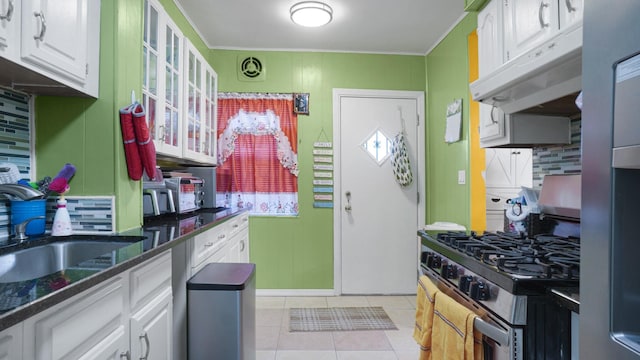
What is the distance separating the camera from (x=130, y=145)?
5.32ft

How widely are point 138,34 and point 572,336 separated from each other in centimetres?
219

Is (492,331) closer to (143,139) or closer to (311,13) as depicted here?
(143,139)

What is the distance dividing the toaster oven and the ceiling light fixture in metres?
1.51

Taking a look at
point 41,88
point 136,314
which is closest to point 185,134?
point 41,88

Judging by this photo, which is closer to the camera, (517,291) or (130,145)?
(517,291)

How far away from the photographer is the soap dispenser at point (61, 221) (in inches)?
57.0

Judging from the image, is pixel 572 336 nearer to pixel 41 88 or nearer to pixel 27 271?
pixel 27 271

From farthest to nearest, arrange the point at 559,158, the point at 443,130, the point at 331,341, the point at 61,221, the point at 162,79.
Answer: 1. the point at 443,130
2. the point at 331,341
3. the point at 162,79
4. the point at 559,158
5. the point at 61,221

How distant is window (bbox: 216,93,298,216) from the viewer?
333 centimetres

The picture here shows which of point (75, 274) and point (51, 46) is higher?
point (51, 46)

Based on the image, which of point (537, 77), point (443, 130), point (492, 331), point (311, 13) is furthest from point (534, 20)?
point (443, 130)

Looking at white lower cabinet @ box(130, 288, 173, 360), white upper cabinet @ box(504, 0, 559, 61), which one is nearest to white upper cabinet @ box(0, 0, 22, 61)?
white lower cabinet @ box(130, 288, 173, 360)

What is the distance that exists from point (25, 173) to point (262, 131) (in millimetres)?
2038

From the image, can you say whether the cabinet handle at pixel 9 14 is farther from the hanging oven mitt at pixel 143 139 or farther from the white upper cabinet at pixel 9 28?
the hanging oven mitt at pixel 143 139
